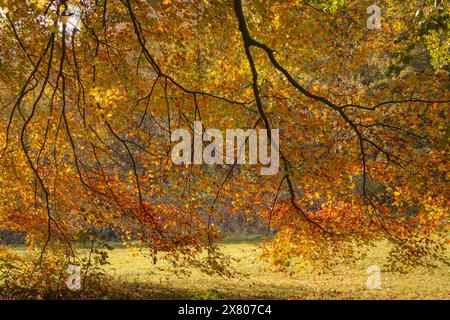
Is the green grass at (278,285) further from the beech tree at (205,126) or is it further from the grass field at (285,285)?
the beech tree at (205,126)

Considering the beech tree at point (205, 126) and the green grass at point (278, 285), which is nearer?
the beech tree at point (205, 126)

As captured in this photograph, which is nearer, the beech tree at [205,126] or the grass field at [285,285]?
the beech tree at [205,126]

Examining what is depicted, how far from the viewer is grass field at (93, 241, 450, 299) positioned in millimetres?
11562

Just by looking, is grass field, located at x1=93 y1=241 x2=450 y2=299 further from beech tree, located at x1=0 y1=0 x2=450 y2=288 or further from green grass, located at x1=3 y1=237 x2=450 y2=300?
beech tree, located at x1=0 y1=0 x2=450 y2=288

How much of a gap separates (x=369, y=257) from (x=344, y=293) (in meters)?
5.04

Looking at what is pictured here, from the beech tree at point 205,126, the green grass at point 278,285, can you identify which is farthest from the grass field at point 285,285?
Result: the beech tree at point 205,126

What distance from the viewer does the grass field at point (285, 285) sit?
11.6 m

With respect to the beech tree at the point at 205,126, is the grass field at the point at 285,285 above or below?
below

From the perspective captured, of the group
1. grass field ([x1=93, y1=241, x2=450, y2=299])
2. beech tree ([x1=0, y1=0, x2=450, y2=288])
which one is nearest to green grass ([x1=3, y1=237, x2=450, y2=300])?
grass field ([x1=93, y1=241, x2=450, y2=299])

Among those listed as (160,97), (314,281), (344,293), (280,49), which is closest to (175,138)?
(160,97)

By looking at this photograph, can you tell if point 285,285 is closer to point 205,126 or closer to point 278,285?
point 278,285

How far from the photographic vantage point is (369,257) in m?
16.7

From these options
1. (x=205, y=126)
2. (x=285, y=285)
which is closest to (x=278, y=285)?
(x=285, y=285)

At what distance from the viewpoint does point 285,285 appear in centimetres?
1352
